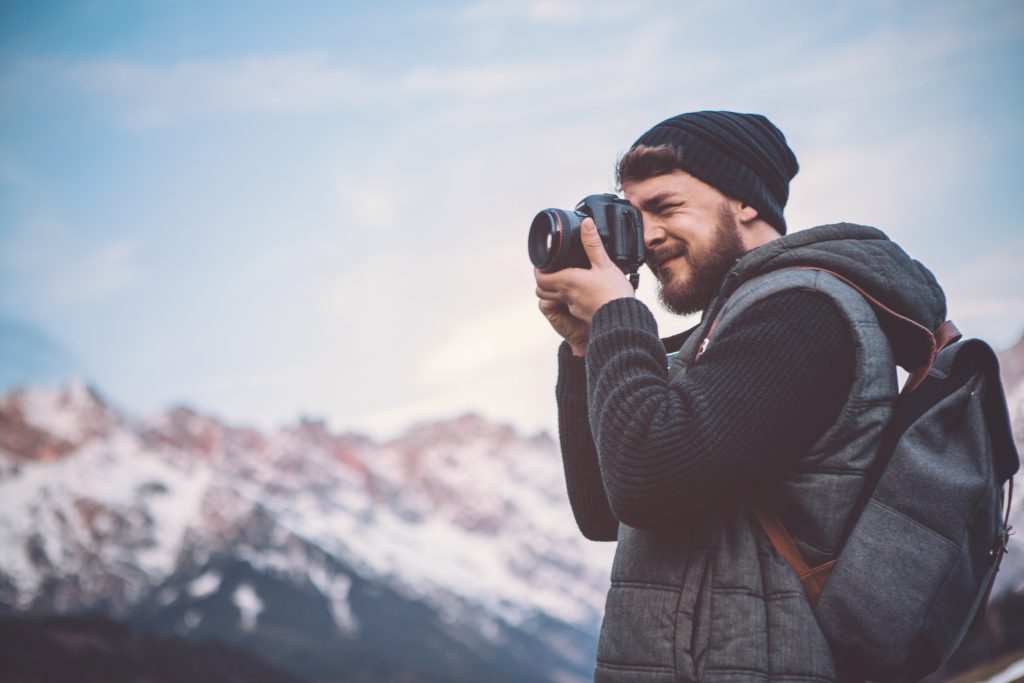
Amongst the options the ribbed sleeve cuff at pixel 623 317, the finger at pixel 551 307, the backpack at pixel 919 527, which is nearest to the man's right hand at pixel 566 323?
the finger at pixel 551 307

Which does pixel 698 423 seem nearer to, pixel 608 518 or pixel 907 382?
pixel 907 382

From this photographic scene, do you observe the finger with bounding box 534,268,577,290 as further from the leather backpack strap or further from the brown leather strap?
the leather backpack strap

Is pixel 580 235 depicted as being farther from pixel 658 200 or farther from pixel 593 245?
pixel 658 200

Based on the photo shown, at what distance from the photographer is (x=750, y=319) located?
2.05 metres

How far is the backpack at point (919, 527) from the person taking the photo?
6.22ft

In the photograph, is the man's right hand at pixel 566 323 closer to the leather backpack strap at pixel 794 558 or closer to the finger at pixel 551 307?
the finger at pixel 551 307

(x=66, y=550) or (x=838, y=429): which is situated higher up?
(x=66, y=550)

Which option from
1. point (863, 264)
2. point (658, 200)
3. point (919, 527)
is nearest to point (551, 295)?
point (658, 200)

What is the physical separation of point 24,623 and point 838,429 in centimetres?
9171

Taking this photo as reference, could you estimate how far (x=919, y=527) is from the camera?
1.92m

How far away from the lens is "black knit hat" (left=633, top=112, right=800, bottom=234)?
2.54 meters

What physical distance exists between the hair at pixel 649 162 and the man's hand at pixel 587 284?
1.14ft

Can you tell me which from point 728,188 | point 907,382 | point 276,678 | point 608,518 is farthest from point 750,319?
point 276,678

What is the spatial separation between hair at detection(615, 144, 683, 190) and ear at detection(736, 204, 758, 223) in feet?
0.74
